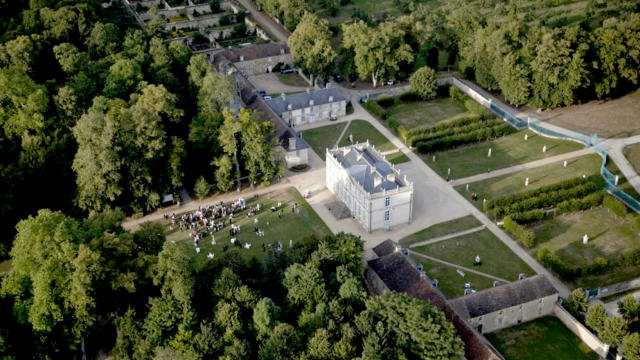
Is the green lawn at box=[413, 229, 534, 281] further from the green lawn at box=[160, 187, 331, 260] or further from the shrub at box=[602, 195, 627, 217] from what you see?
the shrub at box=[602, 195, 627, 217]

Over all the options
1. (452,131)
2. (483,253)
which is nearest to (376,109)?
(452,131)

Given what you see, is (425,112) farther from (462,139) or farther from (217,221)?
(217,221)

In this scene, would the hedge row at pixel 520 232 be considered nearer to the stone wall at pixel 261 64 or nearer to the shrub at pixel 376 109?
the shrub at pixel 376 109

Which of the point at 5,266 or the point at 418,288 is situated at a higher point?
the point at 418,288

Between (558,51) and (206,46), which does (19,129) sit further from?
(558,51)

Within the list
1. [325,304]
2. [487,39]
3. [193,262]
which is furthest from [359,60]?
[325,304]

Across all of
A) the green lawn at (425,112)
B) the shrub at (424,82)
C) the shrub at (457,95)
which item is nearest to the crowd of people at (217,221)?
the green lawn at (425,112)

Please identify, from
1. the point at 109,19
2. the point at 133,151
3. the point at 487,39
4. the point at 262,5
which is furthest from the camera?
the point at 262,5
